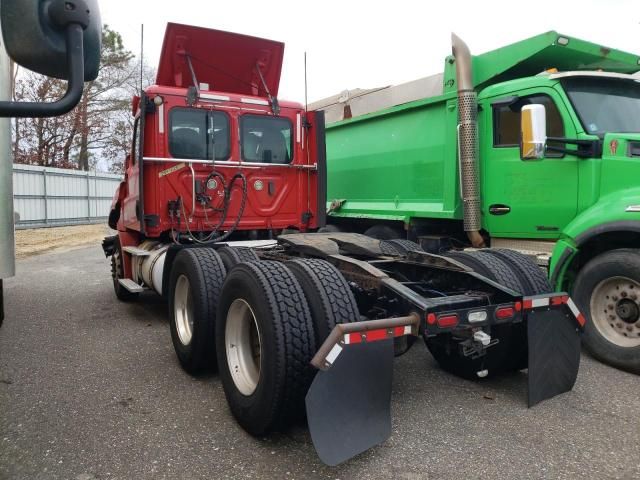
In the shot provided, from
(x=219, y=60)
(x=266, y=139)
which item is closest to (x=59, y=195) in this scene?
(x=219, y=60)

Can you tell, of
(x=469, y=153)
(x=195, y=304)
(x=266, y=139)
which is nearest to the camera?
(x=195, y=304)

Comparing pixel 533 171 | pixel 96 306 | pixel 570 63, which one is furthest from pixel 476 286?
pixel 96 306

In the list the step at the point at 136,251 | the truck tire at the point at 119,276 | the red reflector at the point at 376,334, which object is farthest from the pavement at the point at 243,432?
the truck tire at the point at 119,276

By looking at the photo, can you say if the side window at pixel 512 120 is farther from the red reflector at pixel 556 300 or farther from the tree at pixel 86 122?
the tree at pixel 86 122

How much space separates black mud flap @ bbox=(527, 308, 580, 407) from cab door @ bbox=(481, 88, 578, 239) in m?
2.09

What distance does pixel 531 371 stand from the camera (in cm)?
309

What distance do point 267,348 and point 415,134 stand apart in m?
4.66

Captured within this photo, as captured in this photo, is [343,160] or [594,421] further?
[343,160]

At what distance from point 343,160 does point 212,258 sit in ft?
15.3

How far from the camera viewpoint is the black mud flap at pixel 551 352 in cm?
306

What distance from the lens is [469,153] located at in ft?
18.6

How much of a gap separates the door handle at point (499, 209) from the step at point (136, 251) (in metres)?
4.01

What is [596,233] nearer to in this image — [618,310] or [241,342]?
[618,310]

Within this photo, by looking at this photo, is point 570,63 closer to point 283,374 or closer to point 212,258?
point 212,258
